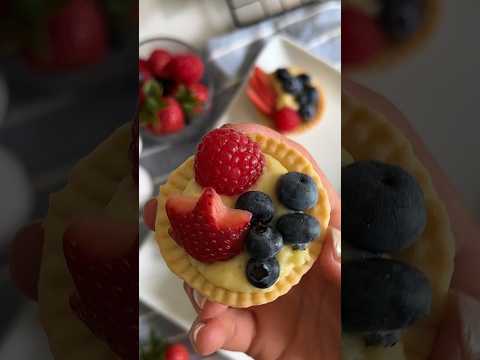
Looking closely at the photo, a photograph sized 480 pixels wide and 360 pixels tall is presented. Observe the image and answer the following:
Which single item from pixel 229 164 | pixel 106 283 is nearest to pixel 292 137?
pixel 229 164

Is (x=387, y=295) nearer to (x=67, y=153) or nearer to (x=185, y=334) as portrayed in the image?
(x=185, y=334)

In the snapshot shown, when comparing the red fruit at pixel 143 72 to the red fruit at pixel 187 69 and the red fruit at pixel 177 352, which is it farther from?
the red fruit at pixel 177 352

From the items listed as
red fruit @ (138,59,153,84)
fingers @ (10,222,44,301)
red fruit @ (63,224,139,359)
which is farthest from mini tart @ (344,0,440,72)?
fingers @ (10,222,44,301)

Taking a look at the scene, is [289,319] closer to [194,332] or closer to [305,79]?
[194,332]

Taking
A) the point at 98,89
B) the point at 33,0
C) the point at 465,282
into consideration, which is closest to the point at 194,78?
the point at 98,89

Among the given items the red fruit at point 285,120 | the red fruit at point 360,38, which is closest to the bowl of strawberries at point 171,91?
the red fruit at point 285,120

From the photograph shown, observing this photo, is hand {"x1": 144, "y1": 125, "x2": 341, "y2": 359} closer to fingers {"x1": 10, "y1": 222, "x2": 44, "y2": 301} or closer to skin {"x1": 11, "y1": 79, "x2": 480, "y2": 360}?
skin {"x1": 11, "y1": 79, "x2": 480, "y2": 360}
